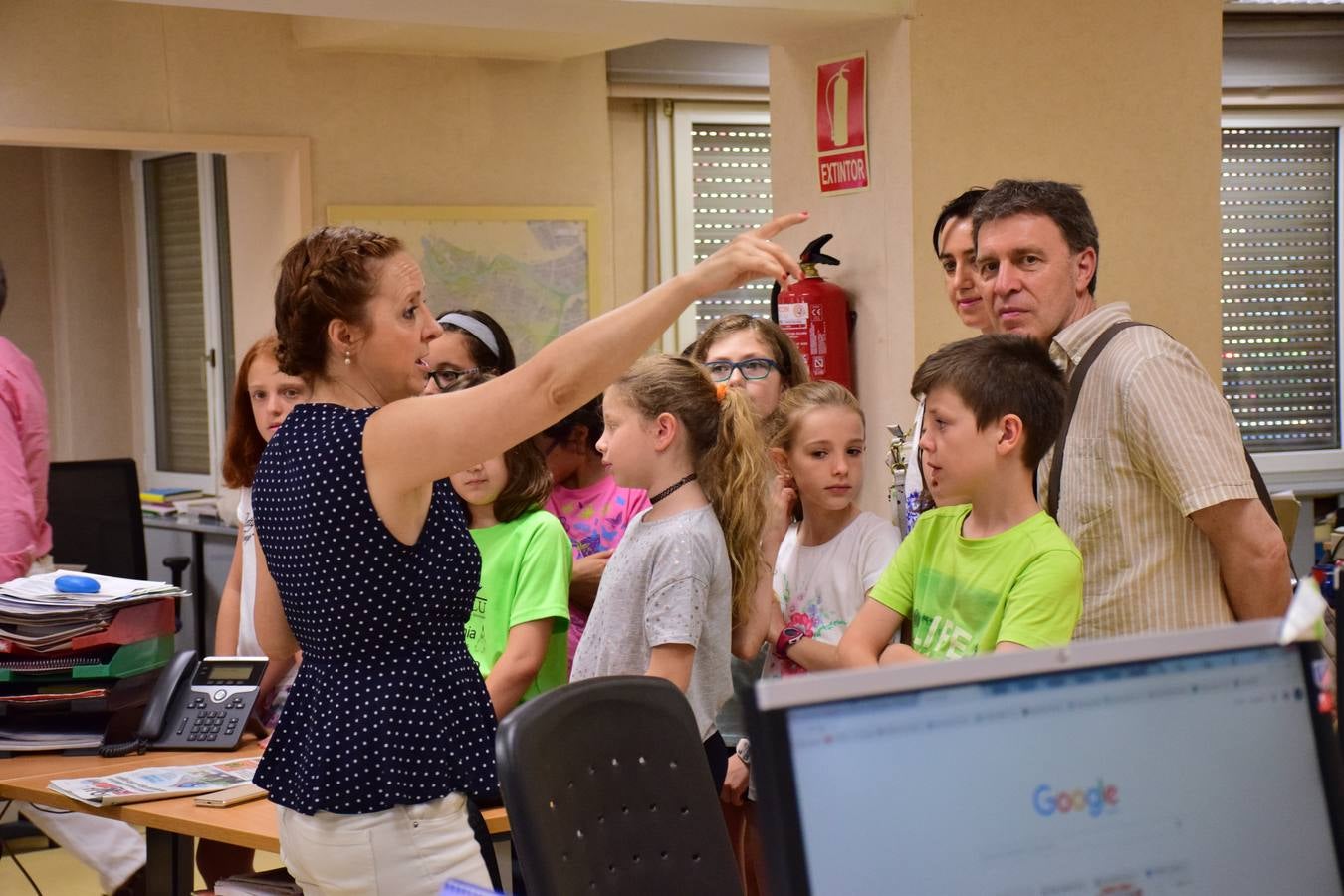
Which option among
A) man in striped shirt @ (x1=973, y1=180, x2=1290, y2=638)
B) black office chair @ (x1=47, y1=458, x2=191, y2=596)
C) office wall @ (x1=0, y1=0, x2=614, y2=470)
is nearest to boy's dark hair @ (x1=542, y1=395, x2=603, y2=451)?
man in striped shirt @ (x1=973, y1=180, x2=1290, y2=638)

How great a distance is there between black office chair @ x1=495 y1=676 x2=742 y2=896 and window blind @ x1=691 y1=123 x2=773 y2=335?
4378 mm

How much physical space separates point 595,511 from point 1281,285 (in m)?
4.41

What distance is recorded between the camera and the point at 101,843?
3469mm

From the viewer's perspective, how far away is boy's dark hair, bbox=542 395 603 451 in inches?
124

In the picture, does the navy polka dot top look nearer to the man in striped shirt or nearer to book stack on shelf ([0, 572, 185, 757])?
the man in striped shirt

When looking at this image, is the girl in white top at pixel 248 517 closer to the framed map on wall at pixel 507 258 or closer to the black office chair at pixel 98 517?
the black office chair at pixel 98 517

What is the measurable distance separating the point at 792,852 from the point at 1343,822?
0.48 meters

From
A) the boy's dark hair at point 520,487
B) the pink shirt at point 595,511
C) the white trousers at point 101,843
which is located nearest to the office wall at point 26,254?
the white trousers at point 101,843

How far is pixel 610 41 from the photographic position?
18.1 feet

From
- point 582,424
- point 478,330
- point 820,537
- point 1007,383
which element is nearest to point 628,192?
point 478,330

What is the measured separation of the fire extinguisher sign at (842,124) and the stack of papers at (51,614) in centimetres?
228

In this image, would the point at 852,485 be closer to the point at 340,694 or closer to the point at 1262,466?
the point at 340,694

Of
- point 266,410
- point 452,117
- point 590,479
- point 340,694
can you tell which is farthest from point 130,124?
point 340,694

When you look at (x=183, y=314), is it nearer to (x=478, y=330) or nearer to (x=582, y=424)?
(x=478, y=330)
